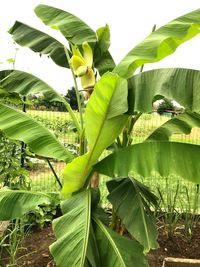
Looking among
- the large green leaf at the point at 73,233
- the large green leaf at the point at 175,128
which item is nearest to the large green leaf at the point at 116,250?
the large green leaf at the point at 73,233

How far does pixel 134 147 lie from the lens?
206 centimetres

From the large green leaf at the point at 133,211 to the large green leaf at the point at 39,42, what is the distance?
1329mm

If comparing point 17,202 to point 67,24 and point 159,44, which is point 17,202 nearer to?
point 159,44

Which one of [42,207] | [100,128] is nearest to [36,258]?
[42,207]

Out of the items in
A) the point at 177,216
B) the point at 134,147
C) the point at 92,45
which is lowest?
the point at 177,216

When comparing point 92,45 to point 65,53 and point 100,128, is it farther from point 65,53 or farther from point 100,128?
point 100,128

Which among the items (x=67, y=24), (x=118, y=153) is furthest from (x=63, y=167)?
(x=118, y=153)

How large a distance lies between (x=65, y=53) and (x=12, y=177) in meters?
1.28

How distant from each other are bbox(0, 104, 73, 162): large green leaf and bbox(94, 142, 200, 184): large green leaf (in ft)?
1.65

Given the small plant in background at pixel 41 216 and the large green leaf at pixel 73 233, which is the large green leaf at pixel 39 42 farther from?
the small plant in background at pixel 41 216

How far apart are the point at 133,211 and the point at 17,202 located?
80 cm

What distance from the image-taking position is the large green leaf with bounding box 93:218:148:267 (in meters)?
1.96

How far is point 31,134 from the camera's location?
2.37m

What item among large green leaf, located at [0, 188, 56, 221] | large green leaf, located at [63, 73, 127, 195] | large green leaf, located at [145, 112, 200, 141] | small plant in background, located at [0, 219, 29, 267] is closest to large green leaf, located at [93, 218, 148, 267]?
large green leaf, located at [63, 73, 127, 195]
